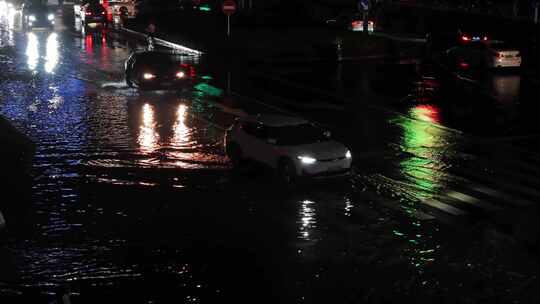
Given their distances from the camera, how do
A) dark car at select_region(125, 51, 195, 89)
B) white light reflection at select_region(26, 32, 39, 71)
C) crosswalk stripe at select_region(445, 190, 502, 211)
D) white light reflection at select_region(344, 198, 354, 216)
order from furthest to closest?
1. white light reflection at select_region(26, 32, 39, 71)
2. dark car at select_region(125, 51, 195, 89)
3. crosswalk stripe at select_region(445, 190, 502, 211)
4. white light reflection at select_region(344, 198, 354, 216)

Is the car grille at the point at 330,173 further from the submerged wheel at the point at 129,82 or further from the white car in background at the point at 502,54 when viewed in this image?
the white car in background at the point at 502,54

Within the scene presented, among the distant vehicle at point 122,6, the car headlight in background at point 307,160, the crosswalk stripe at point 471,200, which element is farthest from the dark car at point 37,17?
the crosswalk stripe at point 471,200

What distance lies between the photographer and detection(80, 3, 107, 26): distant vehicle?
62906 mm

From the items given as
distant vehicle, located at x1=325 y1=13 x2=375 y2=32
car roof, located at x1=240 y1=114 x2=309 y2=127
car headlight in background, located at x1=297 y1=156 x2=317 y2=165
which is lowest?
car headlight in background, located at x1=297 y1=156 x2=317 y2=165

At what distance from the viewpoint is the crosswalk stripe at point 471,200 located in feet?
57.5

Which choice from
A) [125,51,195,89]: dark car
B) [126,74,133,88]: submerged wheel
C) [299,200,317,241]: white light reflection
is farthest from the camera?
[126,74,133,88]: submerged wheel

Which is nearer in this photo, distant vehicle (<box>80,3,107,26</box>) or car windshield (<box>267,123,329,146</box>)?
car windshield (<box>267,123,329,146</box>)

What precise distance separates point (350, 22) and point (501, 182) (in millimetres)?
42467

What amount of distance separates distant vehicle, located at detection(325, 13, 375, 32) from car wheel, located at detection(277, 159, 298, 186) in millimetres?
40903

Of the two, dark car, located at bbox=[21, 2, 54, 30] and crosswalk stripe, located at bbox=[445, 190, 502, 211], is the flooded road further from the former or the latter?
dark car, located at bbox=[21, 2, 54, 30]

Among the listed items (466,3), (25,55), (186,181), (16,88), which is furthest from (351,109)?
(466,3)

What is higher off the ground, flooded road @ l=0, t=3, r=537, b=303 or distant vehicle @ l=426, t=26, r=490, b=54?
distant vehicle @ l=426, t=26, r=490, b=54

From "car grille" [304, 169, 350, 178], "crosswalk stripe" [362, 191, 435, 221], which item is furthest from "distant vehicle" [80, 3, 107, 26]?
"crosswalk stripe" [362, 191, 435, 221]

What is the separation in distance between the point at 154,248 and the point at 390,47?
1353 inches
